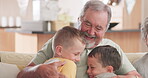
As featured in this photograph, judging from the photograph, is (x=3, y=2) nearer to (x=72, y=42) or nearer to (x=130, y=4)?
(x=130, y=4)

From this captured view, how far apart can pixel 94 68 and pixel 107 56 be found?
0.12m

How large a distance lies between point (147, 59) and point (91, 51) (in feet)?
1.52

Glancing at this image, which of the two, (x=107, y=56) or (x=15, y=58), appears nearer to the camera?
(x=107, y=56)

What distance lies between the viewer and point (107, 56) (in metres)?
2.02

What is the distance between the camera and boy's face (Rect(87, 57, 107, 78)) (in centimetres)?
201

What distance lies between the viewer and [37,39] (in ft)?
15.1

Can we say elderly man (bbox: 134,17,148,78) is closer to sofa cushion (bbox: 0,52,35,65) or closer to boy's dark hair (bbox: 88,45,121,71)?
boy's dark hair (bbox: 88,45,121,71)

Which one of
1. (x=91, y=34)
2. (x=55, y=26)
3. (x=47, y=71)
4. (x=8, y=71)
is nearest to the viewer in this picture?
(x=47, y=71)

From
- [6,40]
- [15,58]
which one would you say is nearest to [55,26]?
[15,58]

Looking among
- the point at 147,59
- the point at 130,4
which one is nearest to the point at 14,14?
the point at 130,4

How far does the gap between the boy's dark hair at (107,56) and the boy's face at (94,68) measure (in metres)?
0.02

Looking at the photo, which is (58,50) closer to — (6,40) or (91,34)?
(91,34)

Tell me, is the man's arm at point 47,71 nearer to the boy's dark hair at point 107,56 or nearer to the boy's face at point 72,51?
the boy's face at point 72,51

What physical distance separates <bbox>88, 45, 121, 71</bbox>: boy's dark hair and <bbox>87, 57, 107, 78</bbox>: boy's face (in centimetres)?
2
